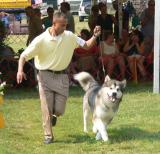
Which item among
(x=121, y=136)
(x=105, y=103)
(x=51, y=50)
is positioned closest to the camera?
(x=51, y=50)

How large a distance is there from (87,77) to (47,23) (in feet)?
24.7

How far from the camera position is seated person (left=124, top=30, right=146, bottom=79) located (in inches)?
482

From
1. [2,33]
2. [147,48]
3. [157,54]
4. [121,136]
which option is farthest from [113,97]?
[147,48]

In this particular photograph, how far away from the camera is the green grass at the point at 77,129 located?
6359 millimetres

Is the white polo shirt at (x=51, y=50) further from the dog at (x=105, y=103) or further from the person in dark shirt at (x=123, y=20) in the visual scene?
the person in dark shirt at (x=123, y=20)

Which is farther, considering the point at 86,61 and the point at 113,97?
the point at 86,61

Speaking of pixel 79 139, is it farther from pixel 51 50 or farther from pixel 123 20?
pixel 123 20

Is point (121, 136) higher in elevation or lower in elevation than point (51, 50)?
lower

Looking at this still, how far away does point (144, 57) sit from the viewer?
12.4 m

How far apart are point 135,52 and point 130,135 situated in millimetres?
5674

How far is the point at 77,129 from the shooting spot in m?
7.55

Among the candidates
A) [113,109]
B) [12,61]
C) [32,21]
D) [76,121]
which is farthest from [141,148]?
[32,21]

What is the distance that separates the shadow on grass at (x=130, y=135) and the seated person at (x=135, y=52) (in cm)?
477

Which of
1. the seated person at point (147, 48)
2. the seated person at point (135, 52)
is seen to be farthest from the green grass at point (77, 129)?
the seated person at point (147, 48)
